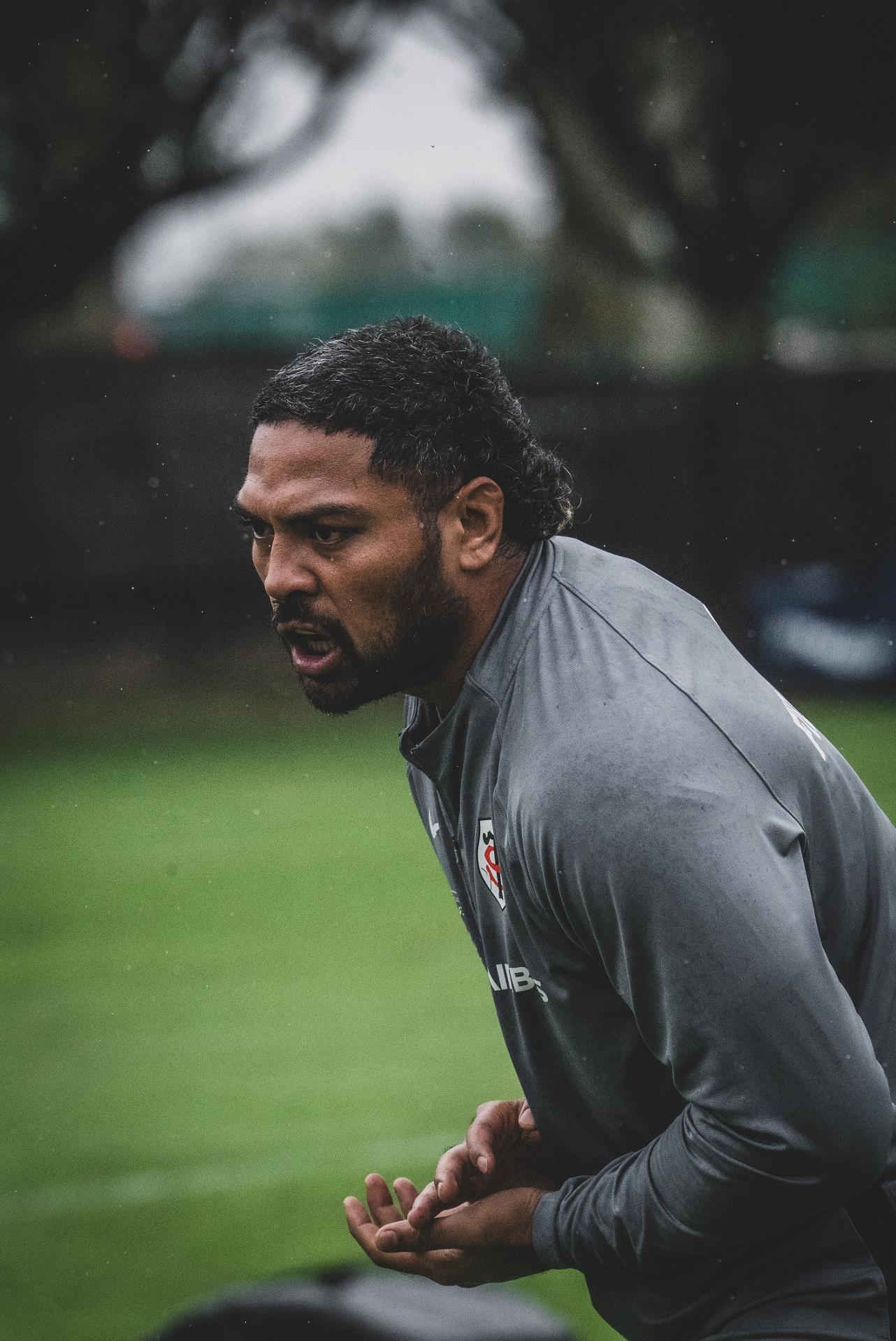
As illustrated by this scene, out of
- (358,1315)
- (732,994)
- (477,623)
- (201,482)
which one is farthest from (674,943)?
(201,482)

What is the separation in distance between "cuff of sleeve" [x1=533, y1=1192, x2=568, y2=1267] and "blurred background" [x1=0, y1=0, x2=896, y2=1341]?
1909 mm

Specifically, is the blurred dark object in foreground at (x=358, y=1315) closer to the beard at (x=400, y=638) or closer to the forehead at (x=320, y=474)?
the beard at (x=400, y=638)

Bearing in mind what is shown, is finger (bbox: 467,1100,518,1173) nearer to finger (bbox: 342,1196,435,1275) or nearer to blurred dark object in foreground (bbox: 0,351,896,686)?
finger (bbox: 342,1196,435,1275)

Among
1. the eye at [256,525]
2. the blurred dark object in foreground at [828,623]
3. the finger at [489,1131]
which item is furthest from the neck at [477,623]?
the blurred dark object in foreground at [828,623]

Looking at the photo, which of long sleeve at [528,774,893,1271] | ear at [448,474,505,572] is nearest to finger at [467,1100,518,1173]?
long sleeve at [528,774,893,1271]

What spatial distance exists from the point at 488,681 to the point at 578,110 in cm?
1770

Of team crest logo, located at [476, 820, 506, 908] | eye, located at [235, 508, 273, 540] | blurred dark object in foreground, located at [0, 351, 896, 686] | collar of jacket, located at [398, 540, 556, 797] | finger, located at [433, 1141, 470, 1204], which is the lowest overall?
finger, located at [433, 1141, 470, 1204]

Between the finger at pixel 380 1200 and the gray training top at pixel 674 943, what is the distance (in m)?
0.23

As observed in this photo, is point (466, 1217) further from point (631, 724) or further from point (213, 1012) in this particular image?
point (213, 1012)

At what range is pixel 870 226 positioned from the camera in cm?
2022

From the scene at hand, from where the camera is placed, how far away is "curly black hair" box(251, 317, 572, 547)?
1.77 m

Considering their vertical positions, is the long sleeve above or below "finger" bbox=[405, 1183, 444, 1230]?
above

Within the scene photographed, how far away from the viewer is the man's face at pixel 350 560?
1.76 metres

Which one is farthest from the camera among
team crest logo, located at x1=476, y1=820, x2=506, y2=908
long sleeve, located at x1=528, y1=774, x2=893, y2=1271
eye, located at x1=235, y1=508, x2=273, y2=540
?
eye, located at x1=235, y1=508, x2=273, y2=540
